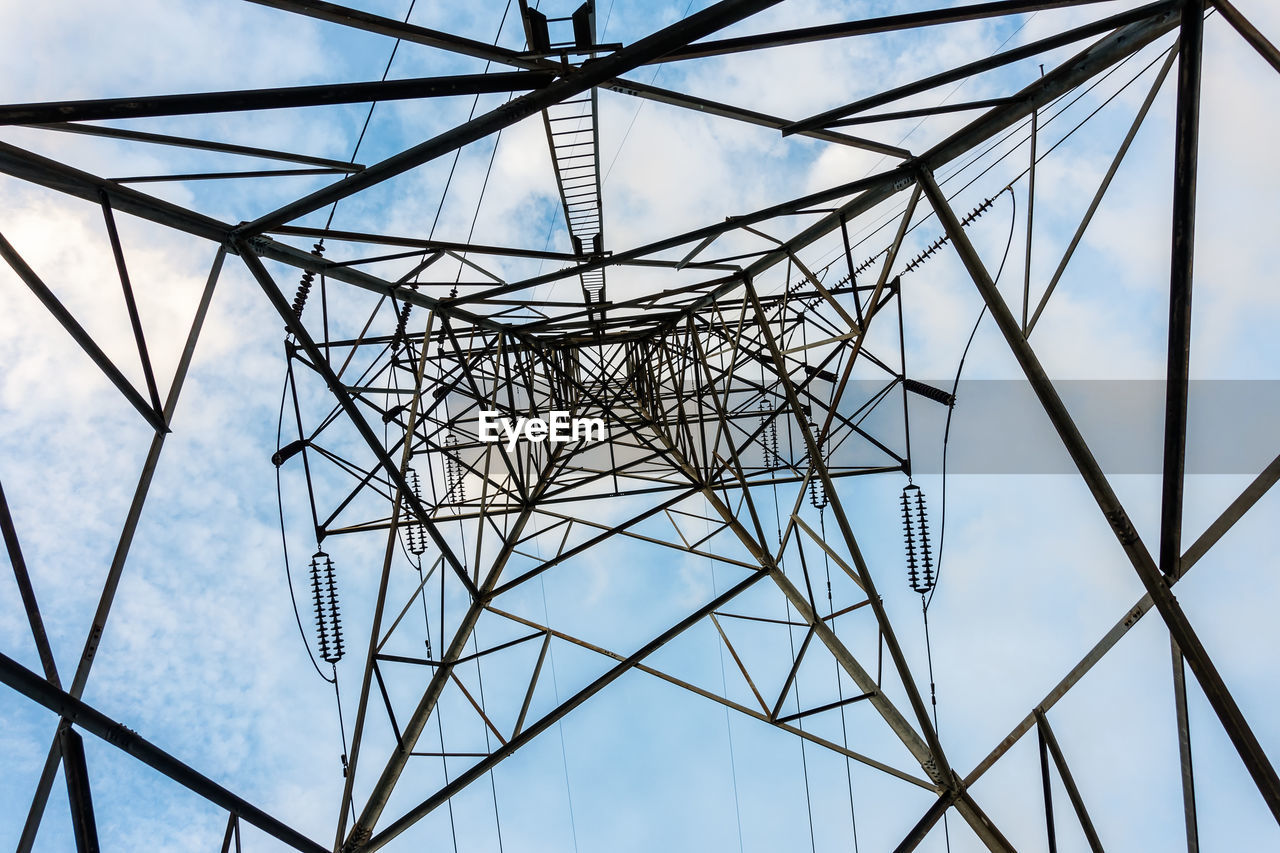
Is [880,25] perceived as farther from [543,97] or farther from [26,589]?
[26,589]

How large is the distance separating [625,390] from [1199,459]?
46.1 feet

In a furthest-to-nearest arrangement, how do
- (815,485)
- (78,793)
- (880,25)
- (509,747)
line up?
(815,485) → (509,747) → (880,25) → (78,793)

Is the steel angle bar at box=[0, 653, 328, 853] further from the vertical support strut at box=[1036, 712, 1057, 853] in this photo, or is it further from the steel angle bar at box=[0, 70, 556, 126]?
the vertical support strut at box=[1036, 712, 1057, 853]

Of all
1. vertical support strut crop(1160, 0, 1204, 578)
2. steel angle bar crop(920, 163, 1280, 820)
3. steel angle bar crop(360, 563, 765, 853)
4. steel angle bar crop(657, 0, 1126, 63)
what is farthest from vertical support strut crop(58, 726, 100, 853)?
vertical support strut crop(1160, 0, 1204, 578)

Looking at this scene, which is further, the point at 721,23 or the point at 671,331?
the point at 671,331

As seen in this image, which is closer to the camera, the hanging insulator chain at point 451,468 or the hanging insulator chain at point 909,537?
the hanging insulator chain at point 909,537

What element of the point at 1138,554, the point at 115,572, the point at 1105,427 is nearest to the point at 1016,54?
the point at 1138,554

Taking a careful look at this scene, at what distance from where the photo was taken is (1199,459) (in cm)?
1750

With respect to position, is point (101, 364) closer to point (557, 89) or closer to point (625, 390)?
point (557, 89)

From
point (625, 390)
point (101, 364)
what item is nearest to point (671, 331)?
point (625, 390)

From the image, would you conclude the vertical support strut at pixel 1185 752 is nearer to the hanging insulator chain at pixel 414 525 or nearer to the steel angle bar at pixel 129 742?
the steel angle bar at pixel 129 742

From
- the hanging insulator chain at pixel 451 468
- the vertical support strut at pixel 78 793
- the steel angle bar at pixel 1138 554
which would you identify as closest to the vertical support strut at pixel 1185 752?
the steel angle bar at pixel 1138 554

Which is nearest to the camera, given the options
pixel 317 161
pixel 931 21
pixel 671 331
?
pixel 931 21

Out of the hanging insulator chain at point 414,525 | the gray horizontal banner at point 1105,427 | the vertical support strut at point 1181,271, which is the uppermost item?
the gray horizontal banner at point 1105,427
